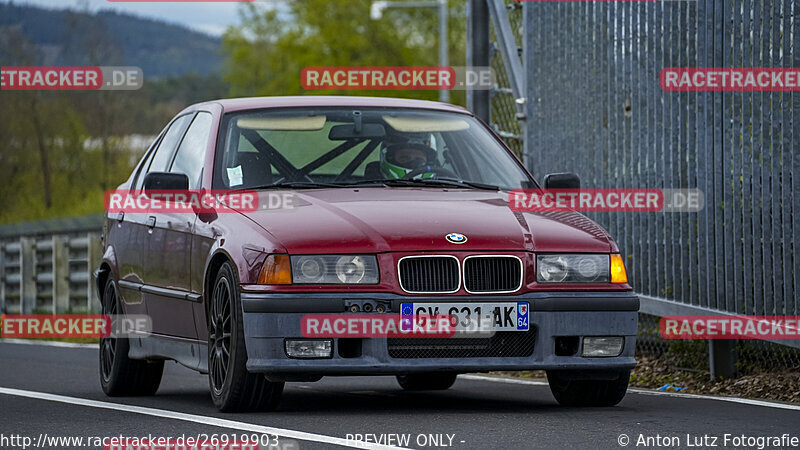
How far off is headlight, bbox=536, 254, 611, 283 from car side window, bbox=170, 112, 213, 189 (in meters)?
2.27

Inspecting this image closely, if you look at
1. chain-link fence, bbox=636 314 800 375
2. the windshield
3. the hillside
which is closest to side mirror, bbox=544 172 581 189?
the windshield

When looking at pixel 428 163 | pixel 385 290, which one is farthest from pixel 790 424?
pixel 428 163

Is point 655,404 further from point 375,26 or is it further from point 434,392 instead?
point 375,26

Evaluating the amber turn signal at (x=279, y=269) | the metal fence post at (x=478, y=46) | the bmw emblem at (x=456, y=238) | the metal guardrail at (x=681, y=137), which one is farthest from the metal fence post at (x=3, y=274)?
the bmw emblem at (x=456, y=238)

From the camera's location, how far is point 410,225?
8164 mm

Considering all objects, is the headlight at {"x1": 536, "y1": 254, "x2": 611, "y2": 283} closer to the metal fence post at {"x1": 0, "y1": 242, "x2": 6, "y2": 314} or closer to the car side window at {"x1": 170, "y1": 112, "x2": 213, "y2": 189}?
the car side window at {"x1": 170, "y1": 112, "x2": 213, "y2": 189}

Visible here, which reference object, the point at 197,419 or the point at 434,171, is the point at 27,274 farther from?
the point at 197,419

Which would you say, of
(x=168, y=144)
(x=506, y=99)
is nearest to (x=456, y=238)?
(x=168, y=144)

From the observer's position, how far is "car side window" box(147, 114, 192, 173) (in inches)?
413

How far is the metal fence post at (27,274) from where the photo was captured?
31734 mm

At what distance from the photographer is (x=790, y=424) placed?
7.67 metres

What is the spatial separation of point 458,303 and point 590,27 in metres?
5.52

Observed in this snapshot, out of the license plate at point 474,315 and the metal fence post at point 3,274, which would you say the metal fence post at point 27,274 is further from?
the license plate at point 474,315

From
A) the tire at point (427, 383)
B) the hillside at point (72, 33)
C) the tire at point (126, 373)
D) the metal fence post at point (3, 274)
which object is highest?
the hillside at point (72, 33)
